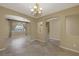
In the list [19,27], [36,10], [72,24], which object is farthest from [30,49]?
[72,24]

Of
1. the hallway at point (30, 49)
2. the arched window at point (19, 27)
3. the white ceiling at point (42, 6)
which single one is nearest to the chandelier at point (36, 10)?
the white ceiling at point (42, 6)

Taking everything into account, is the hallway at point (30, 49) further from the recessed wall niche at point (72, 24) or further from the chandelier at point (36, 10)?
the chandelier at point (36, 10)

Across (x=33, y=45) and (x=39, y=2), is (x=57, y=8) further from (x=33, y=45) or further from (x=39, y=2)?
(x=33, y=45)

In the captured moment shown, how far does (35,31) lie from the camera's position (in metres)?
2.21

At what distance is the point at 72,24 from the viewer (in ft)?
7.19

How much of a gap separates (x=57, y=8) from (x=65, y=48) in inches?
29.3

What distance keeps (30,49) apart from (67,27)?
79 cm

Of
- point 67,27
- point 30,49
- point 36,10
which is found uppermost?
point 36,10

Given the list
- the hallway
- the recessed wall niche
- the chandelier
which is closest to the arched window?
the hallway

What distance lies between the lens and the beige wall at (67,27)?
7.08ft

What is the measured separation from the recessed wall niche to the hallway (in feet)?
1.19

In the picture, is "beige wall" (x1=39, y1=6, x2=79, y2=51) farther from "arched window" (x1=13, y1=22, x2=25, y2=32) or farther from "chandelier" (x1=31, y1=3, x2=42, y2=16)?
"arched window" (x1=13, y1=22, x2=25, y2=32)

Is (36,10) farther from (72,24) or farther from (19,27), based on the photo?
(72,24)

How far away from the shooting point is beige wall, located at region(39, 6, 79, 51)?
7.08 ft
